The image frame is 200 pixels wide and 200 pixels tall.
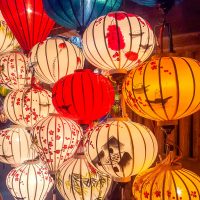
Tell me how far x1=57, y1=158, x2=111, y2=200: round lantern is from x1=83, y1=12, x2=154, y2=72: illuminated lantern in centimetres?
83

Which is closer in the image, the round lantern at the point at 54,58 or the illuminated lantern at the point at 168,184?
the illuminated lantern at the point at 168,184

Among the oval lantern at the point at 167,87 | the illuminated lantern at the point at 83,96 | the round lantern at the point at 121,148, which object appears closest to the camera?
the oval lantern at the point at 167,87

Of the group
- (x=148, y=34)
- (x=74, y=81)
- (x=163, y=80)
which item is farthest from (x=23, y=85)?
(x=163, y=80)

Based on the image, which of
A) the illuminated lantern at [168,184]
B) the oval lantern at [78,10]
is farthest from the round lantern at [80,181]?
the oval lantern at [78,10]

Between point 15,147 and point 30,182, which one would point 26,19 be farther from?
point 30,182

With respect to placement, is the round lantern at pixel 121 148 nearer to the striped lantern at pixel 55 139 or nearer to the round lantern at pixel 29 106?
the striped lantern at pixel 55 139

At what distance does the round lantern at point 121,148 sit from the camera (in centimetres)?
204

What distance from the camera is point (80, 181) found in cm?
251

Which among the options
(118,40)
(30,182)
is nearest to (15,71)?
(30,182)

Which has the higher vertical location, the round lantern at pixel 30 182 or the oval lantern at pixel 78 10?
the oval lantern at pixel 78 10

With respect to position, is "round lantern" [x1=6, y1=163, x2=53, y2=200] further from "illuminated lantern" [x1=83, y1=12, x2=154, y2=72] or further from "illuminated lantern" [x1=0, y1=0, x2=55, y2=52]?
"illuminated lantern" [x1=83, y1=12, x2=154, y2=72]

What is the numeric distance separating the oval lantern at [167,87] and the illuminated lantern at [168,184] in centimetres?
A: 32

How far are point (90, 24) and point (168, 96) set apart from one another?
2.46ft

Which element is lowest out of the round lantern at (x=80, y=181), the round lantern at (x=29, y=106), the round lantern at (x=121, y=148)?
the round lantern at (x=80, y=181)
